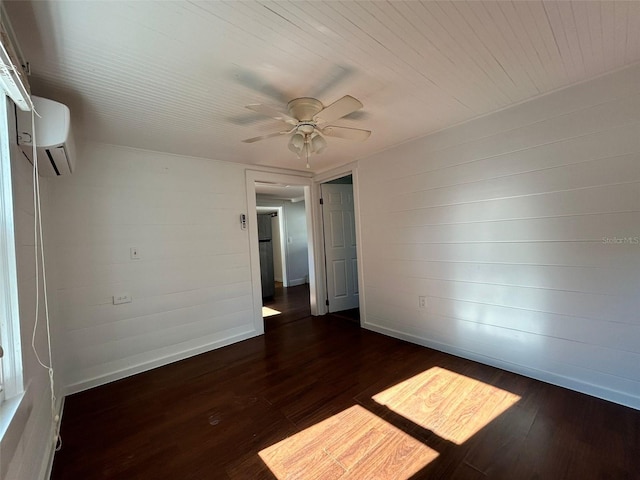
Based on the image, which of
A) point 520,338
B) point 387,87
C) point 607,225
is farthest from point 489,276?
point 387,87

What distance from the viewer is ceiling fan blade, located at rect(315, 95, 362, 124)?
1595 mm

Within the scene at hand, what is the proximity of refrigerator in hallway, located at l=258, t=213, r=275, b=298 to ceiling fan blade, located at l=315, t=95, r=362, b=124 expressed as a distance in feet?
13.6

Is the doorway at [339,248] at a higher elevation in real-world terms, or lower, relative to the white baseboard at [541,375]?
higher

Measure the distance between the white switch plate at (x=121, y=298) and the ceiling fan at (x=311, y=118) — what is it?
77.3 inches

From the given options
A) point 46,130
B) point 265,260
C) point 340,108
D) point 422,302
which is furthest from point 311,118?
point 265,260

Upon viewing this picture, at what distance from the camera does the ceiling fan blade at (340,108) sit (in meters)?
1.59

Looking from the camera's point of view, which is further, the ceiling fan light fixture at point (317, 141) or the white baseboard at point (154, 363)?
the white baseboard at point (154, 363)

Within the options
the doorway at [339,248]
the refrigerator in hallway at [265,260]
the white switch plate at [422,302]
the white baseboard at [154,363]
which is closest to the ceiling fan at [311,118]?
the white switch plate at [422,302]

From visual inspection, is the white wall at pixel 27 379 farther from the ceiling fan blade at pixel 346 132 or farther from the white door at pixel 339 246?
the white door at pixel 339 246

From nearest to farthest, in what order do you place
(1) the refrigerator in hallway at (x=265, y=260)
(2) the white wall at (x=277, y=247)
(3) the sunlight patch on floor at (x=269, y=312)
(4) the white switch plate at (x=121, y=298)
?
(4) the white switch plate at (x=121, y=298)
(3) the sunlight patch on floor at (x=269, y=312)
(1) the refrigerator in hallway at (x=265, y=260)
(2) the white wall at (x=277, y=247)

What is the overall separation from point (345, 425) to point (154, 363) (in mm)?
2120

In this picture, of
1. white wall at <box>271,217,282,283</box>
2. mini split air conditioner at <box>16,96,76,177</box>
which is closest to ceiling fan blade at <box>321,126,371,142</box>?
mini split air conditioner at <box>16,96,76,177</box>

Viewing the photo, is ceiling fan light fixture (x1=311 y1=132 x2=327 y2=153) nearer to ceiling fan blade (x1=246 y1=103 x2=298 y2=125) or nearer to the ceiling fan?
the ceiling fan

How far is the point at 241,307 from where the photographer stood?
3.43 metres
